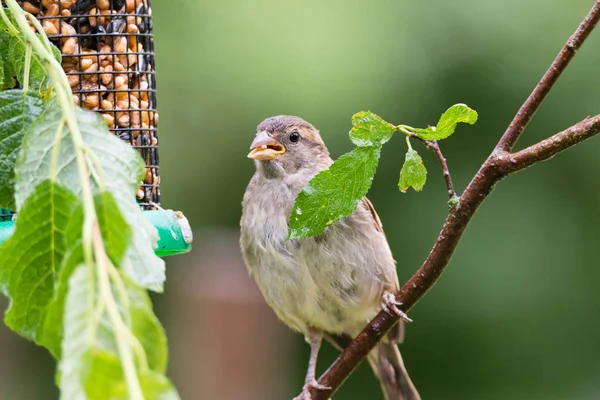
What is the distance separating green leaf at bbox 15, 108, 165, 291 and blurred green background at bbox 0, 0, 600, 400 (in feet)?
16.2

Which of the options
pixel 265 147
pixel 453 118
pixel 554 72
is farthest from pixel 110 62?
pixel 554 72

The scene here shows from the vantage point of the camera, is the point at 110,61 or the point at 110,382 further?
the point at 110,61

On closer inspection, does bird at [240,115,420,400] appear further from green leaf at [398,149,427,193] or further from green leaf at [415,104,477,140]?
green leaf at [415,104,477,140]

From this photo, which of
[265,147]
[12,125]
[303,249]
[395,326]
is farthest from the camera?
[395,326]

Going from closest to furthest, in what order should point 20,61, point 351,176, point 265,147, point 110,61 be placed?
point 20,61 → point 351,176 → point 110,61 → point 265,147

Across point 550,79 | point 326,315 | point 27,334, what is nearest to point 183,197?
point 326,315

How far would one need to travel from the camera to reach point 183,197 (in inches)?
267

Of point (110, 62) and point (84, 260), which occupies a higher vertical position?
point (110, 62)

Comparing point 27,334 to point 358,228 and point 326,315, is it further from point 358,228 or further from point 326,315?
point 326,315

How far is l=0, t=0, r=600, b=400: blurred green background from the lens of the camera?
235 inches

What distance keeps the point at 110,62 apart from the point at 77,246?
7.60 feet

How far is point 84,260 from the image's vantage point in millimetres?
691

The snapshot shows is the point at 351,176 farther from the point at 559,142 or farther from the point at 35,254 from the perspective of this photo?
the point at 35,254

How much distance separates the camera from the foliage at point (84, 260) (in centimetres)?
63
